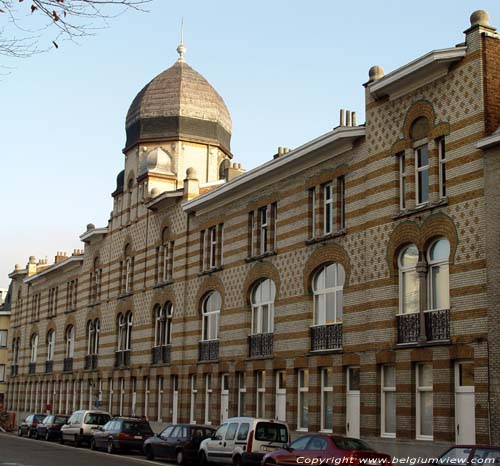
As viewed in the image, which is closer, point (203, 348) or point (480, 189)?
point (480, 189)

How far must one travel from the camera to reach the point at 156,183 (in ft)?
155

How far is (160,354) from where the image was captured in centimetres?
4319

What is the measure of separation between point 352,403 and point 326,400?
66.2 inches

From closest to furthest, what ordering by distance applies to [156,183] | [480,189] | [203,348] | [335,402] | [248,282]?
[480,189], [335,402], [248,282], [203,348], [156,183]

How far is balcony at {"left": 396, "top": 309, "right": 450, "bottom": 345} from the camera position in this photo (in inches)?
1023

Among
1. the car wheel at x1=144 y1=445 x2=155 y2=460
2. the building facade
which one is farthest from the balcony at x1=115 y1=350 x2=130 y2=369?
the car wheel at x1=144 y1=445 x2=155 y2=460

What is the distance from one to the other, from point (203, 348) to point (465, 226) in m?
16.7

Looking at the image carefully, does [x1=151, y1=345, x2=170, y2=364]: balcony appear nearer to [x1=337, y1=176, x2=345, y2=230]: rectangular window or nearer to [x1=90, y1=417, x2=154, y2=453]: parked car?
[x1=90, y1=417, x2=154, y2=453]: parked car

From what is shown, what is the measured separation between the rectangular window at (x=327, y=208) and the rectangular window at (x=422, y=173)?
458 centimetres

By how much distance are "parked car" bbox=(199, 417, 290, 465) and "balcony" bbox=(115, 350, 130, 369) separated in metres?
19.3

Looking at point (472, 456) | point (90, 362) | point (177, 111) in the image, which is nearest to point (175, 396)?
point (90, 362)

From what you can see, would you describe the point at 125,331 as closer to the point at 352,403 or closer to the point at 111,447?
the point at 111,447

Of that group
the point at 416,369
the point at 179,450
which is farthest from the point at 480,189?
the point at 179,450

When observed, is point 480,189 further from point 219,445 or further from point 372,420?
point 219,445
